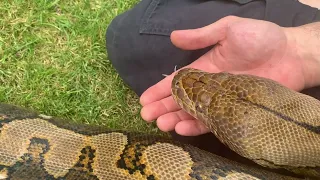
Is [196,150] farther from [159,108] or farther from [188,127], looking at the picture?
[159,108]

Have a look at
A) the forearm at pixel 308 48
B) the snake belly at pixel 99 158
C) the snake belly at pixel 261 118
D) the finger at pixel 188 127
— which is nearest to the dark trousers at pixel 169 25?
the forearm at pixel 308 48

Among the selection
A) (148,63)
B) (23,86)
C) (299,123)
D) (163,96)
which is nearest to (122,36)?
(148,63)

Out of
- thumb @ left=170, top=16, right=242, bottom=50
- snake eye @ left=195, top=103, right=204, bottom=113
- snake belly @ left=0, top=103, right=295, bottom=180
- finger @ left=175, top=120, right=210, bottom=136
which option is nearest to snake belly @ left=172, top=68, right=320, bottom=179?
snake eye @ left=195, top=103, right=204, bottom=113

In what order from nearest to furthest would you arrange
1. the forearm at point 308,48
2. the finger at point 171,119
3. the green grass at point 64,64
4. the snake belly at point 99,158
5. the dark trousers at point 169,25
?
the snake belly at point 99,158, the finger at point 171,119, the forearm at point 308,48, the dark trousers at point 169,25, the green grass at point 64,64

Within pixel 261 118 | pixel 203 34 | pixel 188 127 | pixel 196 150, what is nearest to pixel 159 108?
pixel 188 127

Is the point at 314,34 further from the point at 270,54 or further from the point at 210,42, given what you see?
the point at 210,42

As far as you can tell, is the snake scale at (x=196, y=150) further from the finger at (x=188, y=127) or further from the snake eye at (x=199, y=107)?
the finger at (x=188, y=127)

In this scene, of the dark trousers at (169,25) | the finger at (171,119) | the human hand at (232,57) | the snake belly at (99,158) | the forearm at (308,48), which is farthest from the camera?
the dark trousers at (169,25)

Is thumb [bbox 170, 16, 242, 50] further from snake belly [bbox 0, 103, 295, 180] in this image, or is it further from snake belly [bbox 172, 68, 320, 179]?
snake belly [bbox 0, 103, 295, 180]
